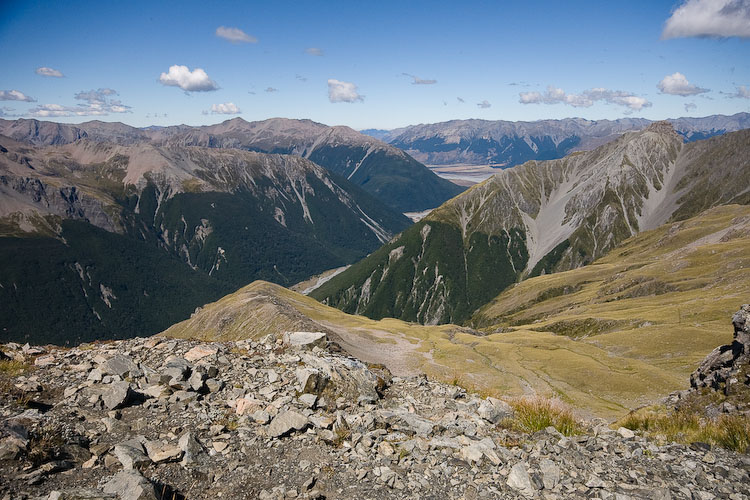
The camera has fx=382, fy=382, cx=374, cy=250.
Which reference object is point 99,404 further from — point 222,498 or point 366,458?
point 366,458

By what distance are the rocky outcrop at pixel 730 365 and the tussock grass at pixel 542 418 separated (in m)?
12.9

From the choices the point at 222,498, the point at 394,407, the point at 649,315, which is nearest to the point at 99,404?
the point at 222,498

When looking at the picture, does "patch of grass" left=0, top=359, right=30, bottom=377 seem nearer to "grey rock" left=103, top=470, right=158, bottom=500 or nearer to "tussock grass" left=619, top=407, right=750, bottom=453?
"grey rock" left=103, top=470, right=158, bottom=500

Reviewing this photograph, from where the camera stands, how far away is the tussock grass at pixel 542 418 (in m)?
17.2

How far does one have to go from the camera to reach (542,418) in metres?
17.6

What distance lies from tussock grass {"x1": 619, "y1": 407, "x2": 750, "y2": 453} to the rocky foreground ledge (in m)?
1.01

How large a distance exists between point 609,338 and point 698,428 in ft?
289

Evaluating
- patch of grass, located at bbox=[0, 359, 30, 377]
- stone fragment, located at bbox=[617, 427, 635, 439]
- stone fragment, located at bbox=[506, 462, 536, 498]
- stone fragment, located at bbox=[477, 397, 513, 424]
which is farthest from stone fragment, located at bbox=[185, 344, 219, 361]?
stone fragment, located at bbox=[617, 427, 635, 439]

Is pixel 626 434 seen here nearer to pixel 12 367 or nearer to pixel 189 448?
pixel 189 448

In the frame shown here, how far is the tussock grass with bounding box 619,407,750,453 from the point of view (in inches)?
569

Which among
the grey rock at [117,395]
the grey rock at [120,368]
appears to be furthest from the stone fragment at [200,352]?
the grey rock at [117,395]

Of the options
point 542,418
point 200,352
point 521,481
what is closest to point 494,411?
point 542,418

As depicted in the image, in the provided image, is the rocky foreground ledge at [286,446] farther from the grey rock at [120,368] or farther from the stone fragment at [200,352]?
the stone fragment at [200,352]

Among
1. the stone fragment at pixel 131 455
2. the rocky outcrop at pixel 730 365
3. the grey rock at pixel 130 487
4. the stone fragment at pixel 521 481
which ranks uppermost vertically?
the grey rock at pixel 130 487
